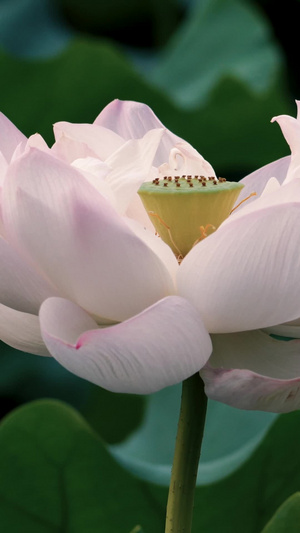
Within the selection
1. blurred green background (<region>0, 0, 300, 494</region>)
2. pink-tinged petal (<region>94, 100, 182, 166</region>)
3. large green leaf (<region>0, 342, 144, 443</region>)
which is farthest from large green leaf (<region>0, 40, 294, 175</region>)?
pink-tinged petal (<region>94, 100, 182, 166</region>)

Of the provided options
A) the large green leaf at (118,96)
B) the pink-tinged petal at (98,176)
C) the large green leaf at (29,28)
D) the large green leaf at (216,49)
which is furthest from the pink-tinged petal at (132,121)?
the large green leaf at (29,28)

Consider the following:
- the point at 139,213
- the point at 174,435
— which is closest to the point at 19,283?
the point at 139,213

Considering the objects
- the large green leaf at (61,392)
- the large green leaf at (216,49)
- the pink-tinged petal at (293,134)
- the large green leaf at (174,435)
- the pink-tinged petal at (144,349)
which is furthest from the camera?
the large green leaf at (216,49)

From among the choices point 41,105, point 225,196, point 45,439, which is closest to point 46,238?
point 225,196

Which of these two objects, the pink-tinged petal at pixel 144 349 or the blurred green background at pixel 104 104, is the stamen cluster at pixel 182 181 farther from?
the blurred green background at pixel 104 104

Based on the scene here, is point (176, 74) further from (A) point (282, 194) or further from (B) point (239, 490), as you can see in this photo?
(A) point (282, 194)
